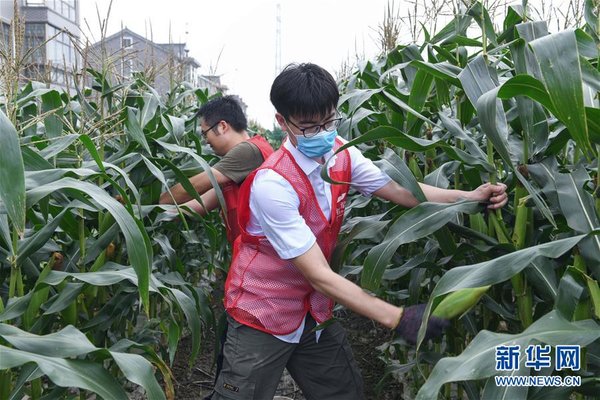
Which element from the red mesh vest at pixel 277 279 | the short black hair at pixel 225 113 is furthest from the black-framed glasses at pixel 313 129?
the short black hair at pixel 225 113

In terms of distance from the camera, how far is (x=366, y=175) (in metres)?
2.20

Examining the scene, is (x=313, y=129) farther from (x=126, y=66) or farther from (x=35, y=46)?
(x=126, y=66)

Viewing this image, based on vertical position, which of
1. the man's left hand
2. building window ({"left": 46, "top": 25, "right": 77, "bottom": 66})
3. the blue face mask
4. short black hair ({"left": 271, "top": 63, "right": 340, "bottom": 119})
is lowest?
the man's left hand

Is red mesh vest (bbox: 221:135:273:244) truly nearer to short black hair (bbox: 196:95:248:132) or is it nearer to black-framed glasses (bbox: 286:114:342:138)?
short black hair (bbox: 196:95:248:132)

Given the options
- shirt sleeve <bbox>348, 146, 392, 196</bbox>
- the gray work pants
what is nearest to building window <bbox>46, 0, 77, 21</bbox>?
shirt sleeve <bbox>348, 146, 392, 196</bbox>

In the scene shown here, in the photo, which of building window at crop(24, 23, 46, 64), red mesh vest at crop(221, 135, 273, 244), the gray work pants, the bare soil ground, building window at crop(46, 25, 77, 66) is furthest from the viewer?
building window at crop(46, 25, 77, 66)

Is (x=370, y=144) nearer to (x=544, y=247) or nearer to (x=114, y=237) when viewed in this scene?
(x=114, y=237)

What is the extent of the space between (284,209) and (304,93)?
0.37 meters

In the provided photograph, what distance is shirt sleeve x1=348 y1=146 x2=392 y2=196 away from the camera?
7.19 feet

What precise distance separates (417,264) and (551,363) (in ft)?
2.32

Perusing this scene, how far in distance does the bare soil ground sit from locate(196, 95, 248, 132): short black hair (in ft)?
3.91

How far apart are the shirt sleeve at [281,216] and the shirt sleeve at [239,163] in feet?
2.77

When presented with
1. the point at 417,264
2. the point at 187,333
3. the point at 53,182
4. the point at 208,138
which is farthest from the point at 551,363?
the point at 187,333

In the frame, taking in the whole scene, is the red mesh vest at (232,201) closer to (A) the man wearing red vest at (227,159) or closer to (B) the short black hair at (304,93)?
(A) the man wearing red vest at (227,159)
